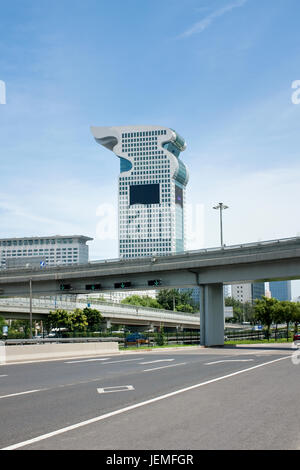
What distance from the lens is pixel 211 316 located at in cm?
5106

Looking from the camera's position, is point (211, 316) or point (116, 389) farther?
point (211, 316)

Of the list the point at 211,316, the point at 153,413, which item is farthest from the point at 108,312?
the point at 153,413

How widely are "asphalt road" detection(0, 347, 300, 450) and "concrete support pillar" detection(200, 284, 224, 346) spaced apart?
34.7 m

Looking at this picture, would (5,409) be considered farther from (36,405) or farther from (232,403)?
(232,403)

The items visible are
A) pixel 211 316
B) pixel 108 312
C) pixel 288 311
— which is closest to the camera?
pixel 211 316

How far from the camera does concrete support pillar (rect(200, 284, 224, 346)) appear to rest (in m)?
50.9

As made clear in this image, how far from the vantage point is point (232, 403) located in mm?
10633

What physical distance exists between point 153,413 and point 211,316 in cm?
4230

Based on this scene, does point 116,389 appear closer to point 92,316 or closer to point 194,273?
point 194,273

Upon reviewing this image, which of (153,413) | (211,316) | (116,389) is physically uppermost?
(153,413)

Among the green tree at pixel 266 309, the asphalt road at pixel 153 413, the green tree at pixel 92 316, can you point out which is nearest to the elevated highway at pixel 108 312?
the green tree at pixel 92 316

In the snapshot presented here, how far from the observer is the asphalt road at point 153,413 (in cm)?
707

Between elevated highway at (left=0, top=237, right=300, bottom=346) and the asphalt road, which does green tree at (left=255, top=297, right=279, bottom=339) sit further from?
the asphalt road
